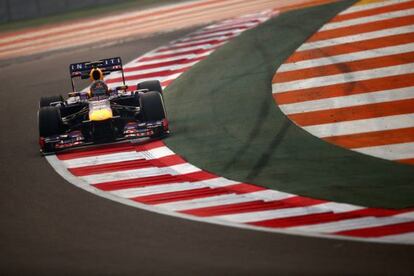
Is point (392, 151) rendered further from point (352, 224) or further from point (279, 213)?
point (352, 224)

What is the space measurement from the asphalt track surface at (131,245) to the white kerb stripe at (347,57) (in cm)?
696

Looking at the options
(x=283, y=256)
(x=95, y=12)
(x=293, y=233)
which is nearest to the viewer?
(x=283, y=256)

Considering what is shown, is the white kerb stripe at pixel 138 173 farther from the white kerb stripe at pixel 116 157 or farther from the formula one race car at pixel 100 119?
the formula one race car at pixel 100 119

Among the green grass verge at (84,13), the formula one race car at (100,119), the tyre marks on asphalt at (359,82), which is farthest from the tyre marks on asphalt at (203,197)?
the green grass verge at (84,13)

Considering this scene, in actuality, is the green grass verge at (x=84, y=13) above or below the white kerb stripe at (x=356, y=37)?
below

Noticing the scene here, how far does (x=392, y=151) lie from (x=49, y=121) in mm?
5772

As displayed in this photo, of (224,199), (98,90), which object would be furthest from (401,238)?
(98,90)

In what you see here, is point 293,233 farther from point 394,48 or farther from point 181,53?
point 181,53

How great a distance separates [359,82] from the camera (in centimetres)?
1927

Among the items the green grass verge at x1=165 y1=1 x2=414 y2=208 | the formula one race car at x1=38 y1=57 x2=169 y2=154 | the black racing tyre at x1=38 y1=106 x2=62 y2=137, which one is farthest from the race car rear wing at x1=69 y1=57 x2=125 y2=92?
the black racing tyre at x1=38 y1=106 x2=62 y2=137

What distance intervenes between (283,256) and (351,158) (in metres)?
4.35

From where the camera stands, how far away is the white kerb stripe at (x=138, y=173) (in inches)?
591

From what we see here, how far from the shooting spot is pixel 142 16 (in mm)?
31250

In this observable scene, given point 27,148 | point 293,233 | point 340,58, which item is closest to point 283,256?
point 293,233
